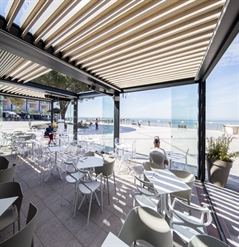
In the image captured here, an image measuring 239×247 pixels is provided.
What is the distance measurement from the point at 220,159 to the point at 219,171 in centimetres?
29

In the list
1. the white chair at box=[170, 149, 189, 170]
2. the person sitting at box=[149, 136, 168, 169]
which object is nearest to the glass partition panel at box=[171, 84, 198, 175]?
the white chair at box=[170, 149, 189, 170]

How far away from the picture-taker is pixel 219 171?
2.99 m

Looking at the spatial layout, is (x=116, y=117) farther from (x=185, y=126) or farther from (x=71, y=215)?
(x=71, y=215)

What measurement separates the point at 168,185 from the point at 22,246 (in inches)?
68.1

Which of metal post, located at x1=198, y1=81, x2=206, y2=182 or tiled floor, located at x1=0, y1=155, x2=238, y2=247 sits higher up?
metal post, located at x1=198, y1=81, x2=206, y2=182

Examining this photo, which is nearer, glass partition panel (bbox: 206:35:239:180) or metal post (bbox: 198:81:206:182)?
glass partition panel (bbox: 206:35:239:180)

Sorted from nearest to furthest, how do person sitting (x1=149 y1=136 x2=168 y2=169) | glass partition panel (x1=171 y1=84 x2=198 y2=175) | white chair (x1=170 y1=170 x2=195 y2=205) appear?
white chair (x1=170 y1=170 x2=195 y2=205) → person sitting (x1=149 y1=136 x2=168 y2=169) → glass partition panel (x1=171 y1=84 x2=198 y2=175)

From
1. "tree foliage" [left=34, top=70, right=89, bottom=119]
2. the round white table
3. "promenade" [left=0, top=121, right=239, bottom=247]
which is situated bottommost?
"promenade" [left=0, top=121, right=239, bottom=247]

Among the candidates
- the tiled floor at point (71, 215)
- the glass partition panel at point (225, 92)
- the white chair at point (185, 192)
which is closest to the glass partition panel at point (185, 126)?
the glass partition panel at point (225, 92)

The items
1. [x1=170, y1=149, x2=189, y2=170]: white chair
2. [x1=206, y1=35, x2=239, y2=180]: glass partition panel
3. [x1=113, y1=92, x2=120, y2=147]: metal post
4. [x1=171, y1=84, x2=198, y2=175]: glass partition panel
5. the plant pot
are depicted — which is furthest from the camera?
[x1=113, y1=92, x2=120, y2=147]: metal post

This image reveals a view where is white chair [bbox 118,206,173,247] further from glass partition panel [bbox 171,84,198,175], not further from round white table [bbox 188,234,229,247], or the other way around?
glass partition panel [bbox 171,84,198,175]

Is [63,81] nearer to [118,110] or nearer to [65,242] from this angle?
[118,110]

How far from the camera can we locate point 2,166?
283cm

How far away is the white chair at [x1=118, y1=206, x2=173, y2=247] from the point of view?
1.07 m
